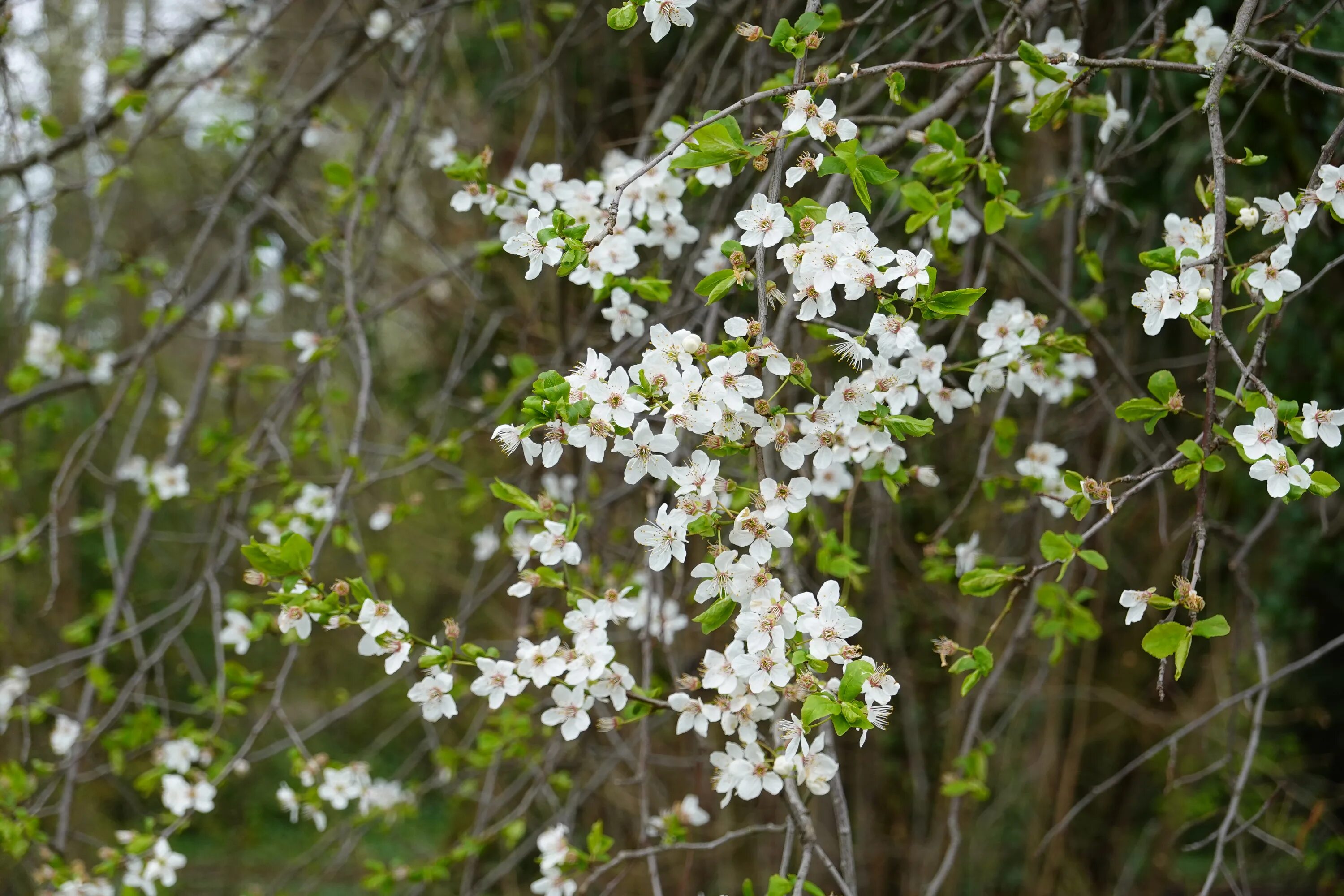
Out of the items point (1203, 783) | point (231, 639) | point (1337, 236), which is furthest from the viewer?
point (1203, 783)

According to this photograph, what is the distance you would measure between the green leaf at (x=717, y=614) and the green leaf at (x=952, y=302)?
1.37 feet

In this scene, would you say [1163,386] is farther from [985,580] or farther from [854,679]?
[854,679]

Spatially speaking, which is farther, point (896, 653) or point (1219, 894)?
point (1219, 894)

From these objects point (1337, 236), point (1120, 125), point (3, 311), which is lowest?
point (1337, 236)

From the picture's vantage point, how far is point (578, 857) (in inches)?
63.3

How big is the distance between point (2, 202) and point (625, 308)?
6151mm

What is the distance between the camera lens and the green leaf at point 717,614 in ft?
3.71

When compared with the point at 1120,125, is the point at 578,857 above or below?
below

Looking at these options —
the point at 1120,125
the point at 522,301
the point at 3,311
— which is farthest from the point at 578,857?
the point at 3,311

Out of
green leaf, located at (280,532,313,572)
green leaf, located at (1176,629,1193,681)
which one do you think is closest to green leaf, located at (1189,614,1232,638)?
green leaf, located at (1176,629,1193,681)

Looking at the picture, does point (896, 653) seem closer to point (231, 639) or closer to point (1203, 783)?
point (1203, 783)

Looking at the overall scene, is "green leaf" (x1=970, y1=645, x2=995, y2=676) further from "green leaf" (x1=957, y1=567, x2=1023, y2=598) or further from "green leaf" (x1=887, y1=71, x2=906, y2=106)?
"green leaf" (x1=887, y1=71, x2=906, y2=106)

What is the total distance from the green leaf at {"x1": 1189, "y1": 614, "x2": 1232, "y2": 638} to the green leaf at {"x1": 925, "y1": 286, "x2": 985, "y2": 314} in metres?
0.44

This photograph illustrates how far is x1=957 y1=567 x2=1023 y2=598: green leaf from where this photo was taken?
4.43ft
